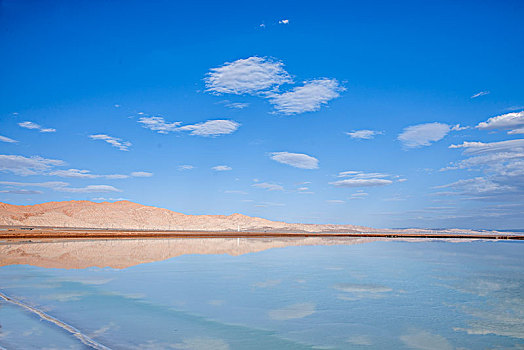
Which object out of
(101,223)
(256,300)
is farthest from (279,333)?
(101,223)

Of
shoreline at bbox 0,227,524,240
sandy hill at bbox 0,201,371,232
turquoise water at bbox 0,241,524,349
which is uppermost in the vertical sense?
sandy hill at bbox 0,201,371,232

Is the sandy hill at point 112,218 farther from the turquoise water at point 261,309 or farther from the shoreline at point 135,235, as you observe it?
the turquoise water at point 261,309

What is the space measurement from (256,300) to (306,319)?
2642 millimetres

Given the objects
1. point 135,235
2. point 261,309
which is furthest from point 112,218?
point 261,309

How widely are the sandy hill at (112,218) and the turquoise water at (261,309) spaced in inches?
4905

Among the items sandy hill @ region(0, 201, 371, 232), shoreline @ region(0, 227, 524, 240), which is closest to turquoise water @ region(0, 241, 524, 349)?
shoreline @ region(0, 227, 524, 240)

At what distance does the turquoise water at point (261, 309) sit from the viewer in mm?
8516

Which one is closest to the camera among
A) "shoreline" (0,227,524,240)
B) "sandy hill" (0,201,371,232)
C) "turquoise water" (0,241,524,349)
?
"turquoise water" (0,241,524,349)

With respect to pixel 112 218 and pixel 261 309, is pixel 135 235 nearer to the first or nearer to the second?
pixel 261 309

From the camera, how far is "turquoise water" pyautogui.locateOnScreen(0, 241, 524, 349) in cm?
852

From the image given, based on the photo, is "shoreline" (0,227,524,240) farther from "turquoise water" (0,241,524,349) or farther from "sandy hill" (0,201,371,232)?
"sandy hill" (0,201,371,232)

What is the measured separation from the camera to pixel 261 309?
11.3 meters

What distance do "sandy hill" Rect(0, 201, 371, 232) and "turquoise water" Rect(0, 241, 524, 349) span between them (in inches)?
4905

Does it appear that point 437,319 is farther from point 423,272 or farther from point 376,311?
point 423,272
